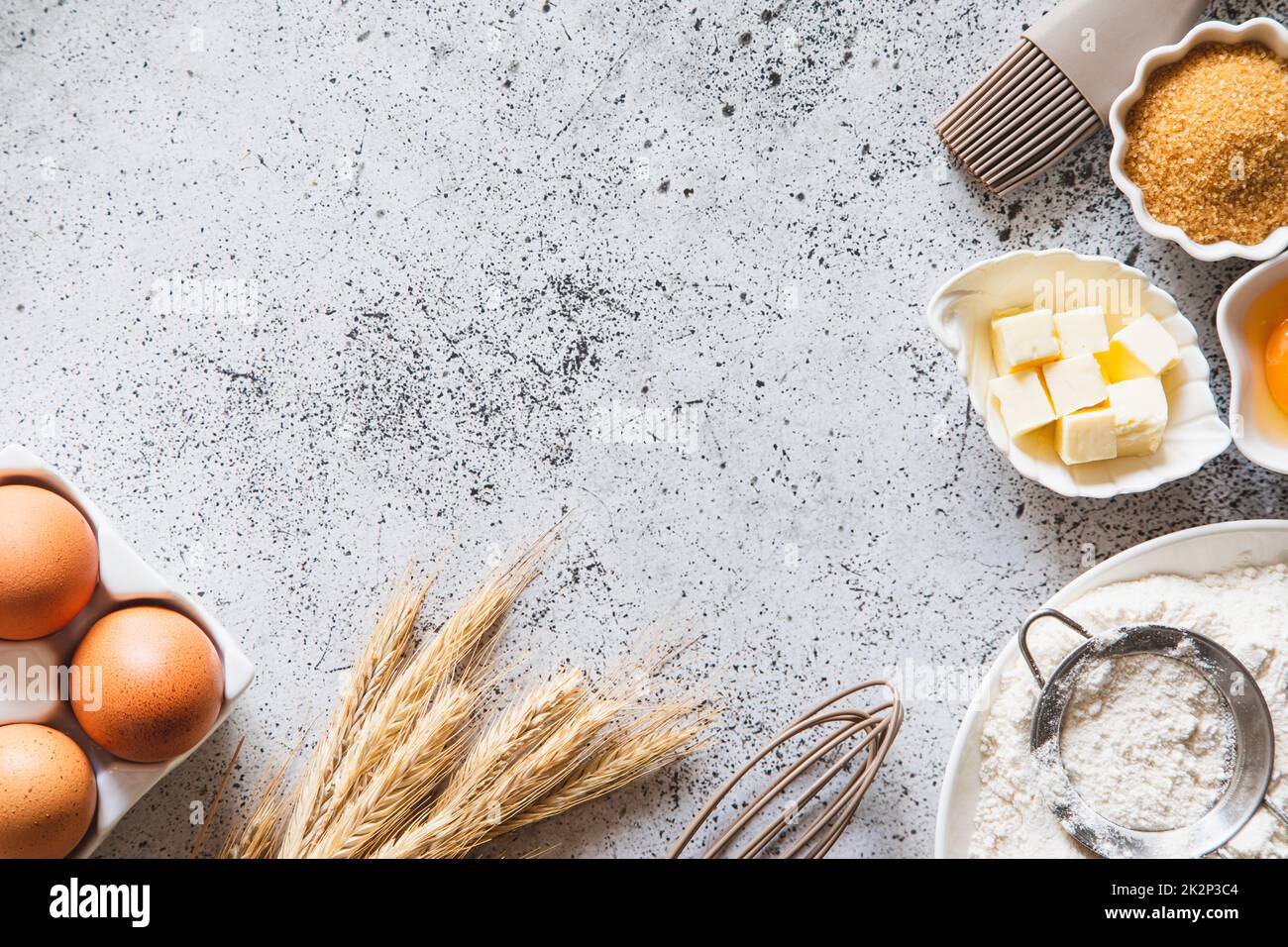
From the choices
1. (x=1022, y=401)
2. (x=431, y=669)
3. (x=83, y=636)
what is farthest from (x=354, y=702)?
(x=1022, y=401)

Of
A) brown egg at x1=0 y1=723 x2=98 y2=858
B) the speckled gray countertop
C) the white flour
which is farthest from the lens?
the speckled gray countertop

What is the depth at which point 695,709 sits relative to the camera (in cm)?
130

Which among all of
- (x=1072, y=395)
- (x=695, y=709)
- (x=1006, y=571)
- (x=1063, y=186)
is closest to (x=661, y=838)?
(x=695, y=709)

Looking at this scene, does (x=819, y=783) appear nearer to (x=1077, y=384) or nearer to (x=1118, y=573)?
(x=1118, y=573)

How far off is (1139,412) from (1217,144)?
13.8 inches

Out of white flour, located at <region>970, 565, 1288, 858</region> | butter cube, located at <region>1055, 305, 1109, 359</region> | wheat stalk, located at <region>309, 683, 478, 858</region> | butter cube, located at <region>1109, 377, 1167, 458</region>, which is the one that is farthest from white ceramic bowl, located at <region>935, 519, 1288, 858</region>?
wheat stalk, located at <region>309, 683, 478, 858</region>

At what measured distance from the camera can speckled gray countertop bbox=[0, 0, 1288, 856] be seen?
1.30m

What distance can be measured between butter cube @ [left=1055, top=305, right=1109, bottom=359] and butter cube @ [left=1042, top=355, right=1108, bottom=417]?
0.04ft

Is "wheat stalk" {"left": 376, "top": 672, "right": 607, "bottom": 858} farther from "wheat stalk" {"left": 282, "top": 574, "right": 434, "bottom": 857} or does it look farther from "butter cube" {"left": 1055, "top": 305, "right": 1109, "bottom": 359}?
"butter cube" {"left": 1055, "top": 305, "right": 1109, "bottom": 359}

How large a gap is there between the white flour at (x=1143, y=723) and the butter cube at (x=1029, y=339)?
31 cm

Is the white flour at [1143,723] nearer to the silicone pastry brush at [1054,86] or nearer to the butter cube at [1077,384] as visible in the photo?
the butter cube at [1077,384]

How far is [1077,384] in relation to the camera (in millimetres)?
1188

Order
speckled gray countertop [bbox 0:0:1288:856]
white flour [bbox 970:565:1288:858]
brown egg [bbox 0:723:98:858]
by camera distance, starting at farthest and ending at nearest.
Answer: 1. speckled gray countertop [bbox 0:0:1288:856]
2. white flour [bbox 970:565:1288:858]
3. brown egg [bbox 0:723:98:858]

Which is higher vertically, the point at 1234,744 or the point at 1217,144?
the point at 1217,144
